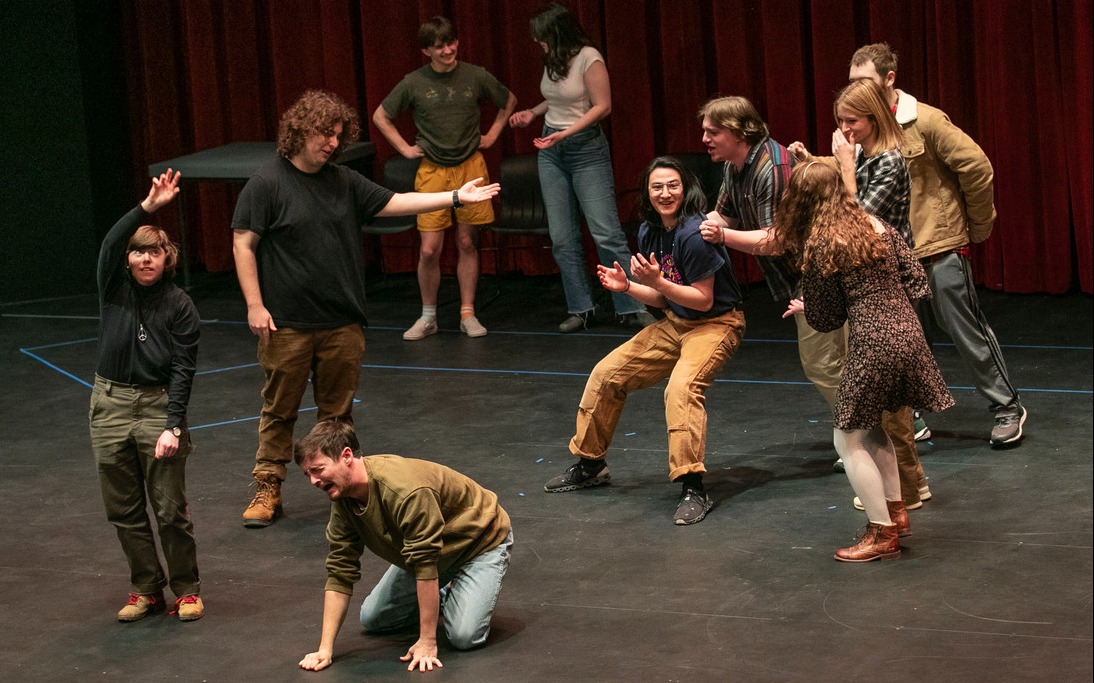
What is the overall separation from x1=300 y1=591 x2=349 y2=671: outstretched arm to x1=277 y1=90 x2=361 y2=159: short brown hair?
5.50ft

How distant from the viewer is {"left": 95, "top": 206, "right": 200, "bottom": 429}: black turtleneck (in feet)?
13.5

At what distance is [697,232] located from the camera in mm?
4785

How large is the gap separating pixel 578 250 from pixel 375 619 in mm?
3975

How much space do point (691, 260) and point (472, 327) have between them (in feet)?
10.1

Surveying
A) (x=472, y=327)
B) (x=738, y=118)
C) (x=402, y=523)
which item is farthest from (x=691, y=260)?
(x=472, y=327)

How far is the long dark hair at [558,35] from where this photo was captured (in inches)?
291

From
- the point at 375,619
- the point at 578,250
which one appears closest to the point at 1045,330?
the point at 578,250

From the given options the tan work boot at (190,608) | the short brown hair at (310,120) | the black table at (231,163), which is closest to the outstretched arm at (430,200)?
the short brown hair at (310,120)

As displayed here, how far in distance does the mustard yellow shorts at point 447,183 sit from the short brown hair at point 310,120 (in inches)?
113

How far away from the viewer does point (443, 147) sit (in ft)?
25.4

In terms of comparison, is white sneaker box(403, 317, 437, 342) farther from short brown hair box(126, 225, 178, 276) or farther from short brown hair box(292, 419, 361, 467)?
short brown hair box(292, 419, 361, 467)

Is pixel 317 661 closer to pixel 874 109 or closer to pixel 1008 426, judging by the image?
pixel 874 109

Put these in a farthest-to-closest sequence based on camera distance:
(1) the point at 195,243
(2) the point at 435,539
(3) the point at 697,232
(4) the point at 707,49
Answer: (1) the point at 195,243 → (4) the point at 707,49 → (3) the point at 697,232 → (2) the point at 435,539

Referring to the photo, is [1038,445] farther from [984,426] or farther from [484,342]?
[484,342]
